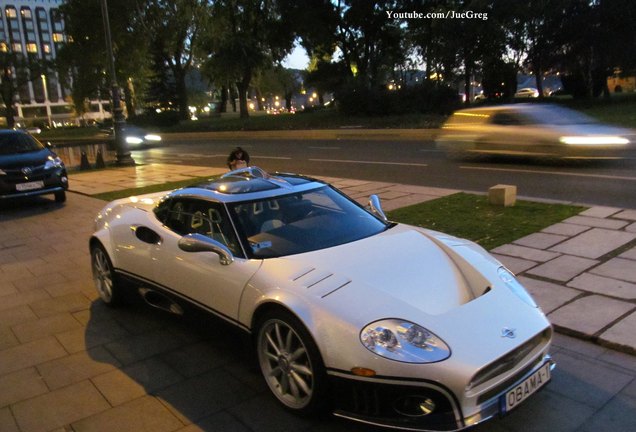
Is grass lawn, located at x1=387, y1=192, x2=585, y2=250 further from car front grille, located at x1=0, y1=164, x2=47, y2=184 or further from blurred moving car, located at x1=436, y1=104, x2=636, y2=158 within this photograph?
car front grille, located at x1=0, y1=164, x2=47, y2=184

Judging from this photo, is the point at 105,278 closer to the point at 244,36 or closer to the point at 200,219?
the point at 200,219

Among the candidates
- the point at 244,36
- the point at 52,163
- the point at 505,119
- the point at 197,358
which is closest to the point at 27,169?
the point at 52,163

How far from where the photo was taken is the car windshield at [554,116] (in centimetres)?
1249

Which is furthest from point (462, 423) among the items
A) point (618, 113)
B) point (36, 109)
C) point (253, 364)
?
point (36, 109)

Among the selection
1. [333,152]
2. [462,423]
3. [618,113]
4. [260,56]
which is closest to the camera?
[462,423]

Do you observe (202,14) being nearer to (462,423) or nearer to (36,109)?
(462,423)

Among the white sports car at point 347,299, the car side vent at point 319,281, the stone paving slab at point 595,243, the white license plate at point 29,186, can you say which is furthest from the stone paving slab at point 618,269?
the white license plate at point 29,186

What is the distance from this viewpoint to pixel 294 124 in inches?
1437

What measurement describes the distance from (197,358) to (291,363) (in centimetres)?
117

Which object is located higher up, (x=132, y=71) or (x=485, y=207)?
(x=132, y=71)

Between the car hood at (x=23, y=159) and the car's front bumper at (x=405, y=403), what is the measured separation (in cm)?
1001

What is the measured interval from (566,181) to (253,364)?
29.5 feet

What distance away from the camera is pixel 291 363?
10.0 ft

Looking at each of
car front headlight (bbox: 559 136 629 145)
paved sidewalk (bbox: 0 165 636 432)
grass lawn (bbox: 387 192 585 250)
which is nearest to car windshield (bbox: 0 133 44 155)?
paved sidewalk (bbox: 0 165 636 432)
